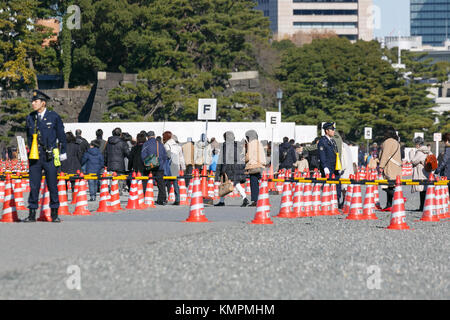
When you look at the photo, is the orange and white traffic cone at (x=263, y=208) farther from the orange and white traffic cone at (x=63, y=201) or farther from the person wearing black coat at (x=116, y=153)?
the person wearing black coat at (x=116, y=153)

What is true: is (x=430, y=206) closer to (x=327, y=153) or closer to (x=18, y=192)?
(x=327, y=153)

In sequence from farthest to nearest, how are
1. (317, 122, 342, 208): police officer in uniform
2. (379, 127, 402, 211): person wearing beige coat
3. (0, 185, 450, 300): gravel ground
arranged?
(379, 127, 402, 211): person wearing beige coat < (317, 122, 342, 208): police officer in uniform < (0, 185, 450, 300): gravel ground

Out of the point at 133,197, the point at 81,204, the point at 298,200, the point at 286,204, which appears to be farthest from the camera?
the point at 133,197

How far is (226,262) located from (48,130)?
520 cm

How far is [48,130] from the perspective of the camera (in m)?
14.6

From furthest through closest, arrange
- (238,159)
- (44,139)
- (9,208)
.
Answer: (238,159) → (9,208) → (44,139)

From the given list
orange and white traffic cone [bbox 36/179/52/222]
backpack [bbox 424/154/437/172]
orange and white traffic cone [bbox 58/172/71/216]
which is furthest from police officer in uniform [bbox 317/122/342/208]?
orange and white traffic cone [bbox 36/179/52/222]

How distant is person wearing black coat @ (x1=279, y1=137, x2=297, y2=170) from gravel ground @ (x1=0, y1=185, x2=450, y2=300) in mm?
14483

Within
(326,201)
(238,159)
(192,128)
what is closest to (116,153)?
(238,159)

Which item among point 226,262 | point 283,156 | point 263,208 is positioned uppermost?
point 283,156

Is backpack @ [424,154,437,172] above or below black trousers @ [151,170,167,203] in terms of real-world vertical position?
above

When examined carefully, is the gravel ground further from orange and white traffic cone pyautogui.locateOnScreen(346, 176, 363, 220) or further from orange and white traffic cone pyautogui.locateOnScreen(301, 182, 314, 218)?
orange and white traffic cone pyautogui.locateOnScreen(301, 182, 314, 218)

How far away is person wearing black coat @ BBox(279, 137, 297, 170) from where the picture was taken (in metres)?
30.4

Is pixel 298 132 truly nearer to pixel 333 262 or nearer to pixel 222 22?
pixel 222 22
